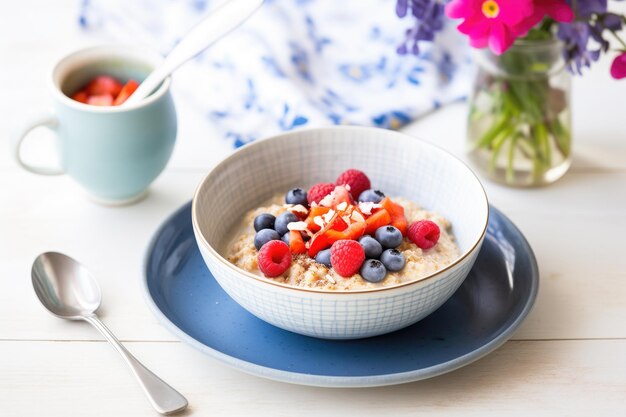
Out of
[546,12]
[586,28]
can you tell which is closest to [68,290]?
[546,12]

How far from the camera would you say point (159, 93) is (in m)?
1.59

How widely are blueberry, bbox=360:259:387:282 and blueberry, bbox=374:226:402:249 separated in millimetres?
56

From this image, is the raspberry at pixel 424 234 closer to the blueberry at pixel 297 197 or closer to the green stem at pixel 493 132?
the blueberry at pixel 297 197

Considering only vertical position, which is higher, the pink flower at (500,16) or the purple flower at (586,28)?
the pink flower at (500,16)

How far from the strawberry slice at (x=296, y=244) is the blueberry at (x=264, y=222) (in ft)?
0.24

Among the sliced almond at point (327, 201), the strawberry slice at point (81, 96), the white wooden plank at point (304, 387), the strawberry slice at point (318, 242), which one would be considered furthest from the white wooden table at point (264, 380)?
the sliced almond at point (327, 201)

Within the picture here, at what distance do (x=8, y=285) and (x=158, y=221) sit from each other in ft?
1.06

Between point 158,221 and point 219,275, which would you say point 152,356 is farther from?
point 158,221

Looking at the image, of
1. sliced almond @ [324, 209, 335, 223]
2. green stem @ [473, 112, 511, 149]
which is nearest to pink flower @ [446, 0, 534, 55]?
green stem @ [473, 112, 511, 149]

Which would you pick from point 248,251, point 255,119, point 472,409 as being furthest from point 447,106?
point 472,409

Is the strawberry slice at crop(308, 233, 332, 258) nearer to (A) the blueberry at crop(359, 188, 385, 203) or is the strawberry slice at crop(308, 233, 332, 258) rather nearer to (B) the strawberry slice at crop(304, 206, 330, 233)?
(B) the strawberry slice at crop(304, 206, 330, 233)

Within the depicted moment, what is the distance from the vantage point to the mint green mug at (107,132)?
1557 mm

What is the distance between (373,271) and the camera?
1.23m

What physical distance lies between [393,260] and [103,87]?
30.8 inches
